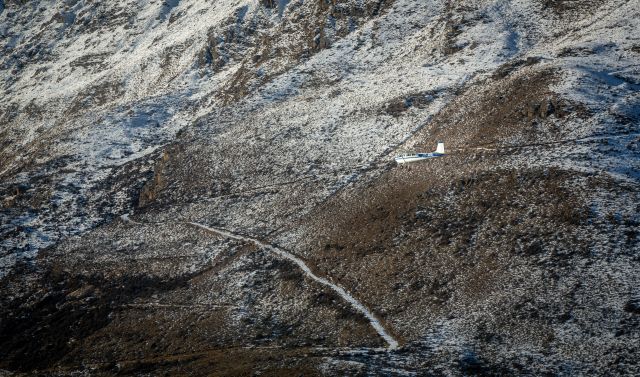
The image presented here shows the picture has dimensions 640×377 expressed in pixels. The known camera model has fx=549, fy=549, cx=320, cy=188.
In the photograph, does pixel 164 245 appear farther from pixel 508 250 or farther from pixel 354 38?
pixel 354 38

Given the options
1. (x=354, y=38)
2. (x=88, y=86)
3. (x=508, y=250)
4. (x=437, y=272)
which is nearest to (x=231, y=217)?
(x=437, y=272)

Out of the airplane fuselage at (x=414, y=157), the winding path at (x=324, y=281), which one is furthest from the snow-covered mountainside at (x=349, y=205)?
the airplane fuselage at (x=414, y=157)

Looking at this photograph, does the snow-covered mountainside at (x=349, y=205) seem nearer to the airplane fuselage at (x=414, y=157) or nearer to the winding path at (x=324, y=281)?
the winding path at (x=324, y=281)

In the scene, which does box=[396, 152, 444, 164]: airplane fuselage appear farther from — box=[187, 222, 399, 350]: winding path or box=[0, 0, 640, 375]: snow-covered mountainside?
box=[187, 222, 399, 350]: winding path

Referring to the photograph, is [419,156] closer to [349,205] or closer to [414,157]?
[414,157]

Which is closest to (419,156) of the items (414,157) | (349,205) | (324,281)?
(414,157)

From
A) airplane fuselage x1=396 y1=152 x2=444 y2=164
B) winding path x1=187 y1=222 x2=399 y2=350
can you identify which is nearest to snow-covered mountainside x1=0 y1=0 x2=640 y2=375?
winding path x1=187 y1=222 x2=399 y2=350
